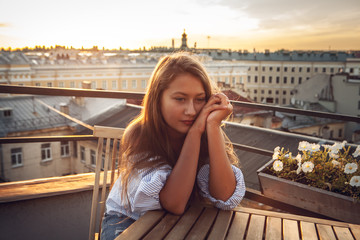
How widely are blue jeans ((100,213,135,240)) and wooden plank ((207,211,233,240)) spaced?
411 millimetres

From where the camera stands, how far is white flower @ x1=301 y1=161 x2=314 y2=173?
1.85 m

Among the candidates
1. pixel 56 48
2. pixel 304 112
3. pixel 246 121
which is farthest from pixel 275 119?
pixel 56 48

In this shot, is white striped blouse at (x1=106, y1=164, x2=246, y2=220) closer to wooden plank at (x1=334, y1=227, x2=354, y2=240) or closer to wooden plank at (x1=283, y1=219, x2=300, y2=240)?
wooden plank at (x1=283, y1=219, x2=300, y2=240)

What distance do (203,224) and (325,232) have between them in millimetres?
483

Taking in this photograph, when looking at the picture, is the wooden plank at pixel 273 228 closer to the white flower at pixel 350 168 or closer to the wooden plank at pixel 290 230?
the wooden plank at pixel 290 230

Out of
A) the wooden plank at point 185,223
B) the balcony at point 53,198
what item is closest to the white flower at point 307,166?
the balcony at point 53,198

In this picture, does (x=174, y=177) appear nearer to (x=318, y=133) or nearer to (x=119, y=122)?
(x=119, y=122)

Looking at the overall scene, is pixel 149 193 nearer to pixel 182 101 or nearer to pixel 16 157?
pixel 182 101

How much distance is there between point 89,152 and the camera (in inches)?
974

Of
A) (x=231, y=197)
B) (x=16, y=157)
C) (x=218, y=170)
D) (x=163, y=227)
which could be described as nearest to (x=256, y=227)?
(x=231, y=197)

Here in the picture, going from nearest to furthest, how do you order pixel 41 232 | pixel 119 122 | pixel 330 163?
1. pixel 330 163
2. pixel 41 232
3. pixel 119 122

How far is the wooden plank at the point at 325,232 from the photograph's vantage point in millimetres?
1250

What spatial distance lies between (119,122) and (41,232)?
1716 centimetres

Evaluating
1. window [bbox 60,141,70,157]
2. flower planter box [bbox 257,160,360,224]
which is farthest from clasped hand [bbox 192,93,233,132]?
window [bbox 60,141,70,157]
